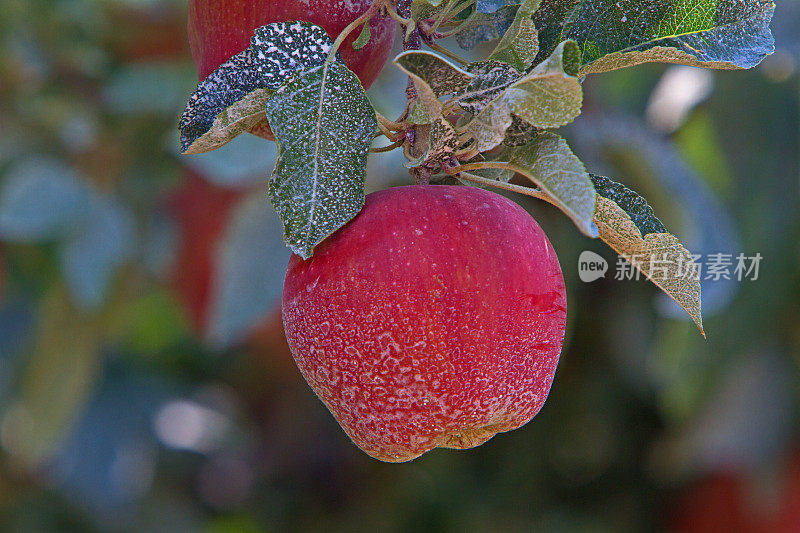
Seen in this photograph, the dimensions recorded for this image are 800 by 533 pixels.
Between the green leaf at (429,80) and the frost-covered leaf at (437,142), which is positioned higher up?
the green leaf at (429,80)

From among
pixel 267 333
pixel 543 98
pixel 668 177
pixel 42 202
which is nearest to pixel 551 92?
pixel 543 98

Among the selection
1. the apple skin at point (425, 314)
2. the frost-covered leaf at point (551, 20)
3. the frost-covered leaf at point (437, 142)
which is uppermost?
the frost-covered leaf at point (551, 20)

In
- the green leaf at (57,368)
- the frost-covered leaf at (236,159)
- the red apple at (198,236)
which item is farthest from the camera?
the red apple at (198,236)

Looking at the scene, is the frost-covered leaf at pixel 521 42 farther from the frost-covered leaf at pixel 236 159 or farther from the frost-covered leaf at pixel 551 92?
the frost-covered leaf at pixel 236 159

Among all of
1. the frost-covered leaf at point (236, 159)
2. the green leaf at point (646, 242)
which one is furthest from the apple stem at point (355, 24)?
the frost-covered leaf at point (236, 159)

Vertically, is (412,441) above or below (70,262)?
above

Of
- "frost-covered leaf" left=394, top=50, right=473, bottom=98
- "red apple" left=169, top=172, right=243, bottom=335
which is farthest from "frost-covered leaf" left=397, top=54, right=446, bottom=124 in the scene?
"red apple" left=169, top=172, right=243, bottom=335

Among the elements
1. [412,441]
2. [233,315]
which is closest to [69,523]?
[233,315]

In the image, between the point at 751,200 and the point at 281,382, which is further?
the point at 281,382

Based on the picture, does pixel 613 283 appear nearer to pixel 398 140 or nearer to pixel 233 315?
pixel 233 315
